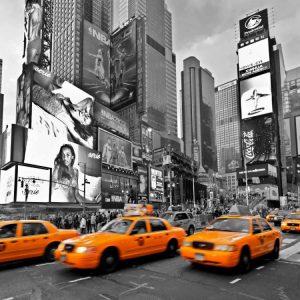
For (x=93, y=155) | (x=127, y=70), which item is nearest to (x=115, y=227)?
(x=93, y=155)

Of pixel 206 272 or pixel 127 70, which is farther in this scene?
pixel 127 70

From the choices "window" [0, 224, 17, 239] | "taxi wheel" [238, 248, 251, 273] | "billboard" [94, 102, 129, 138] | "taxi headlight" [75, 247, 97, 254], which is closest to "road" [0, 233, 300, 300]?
"taxi wheel" [238, 248, 251, 273]

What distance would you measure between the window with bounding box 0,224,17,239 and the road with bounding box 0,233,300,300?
38.3 inches

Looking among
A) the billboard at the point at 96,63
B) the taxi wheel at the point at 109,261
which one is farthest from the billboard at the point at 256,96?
the taxi wheel at the point at 109,261

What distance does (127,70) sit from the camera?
145000mm

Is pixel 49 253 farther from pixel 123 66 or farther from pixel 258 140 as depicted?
pixel 123 66

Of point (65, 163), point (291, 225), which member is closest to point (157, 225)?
point (291, 225)

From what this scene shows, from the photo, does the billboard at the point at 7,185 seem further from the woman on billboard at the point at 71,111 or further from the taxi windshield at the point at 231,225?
the taxi windshield at the point at 231,225

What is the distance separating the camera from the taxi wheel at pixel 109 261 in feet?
30.1

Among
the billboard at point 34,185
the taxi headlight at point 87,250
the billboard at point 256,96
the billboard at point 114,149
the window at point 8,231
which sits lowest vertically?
the taxi headlight at point 87,250

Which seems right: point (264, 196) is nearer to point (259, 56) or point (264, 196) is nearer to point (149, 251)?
point (259, 56)

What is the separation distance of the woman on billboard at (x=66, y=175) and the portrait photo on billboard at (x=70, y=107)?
9.96 meters

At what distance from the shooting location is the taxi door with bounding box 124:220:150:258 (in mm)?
10086

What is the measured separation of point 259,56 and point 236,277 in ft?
412
